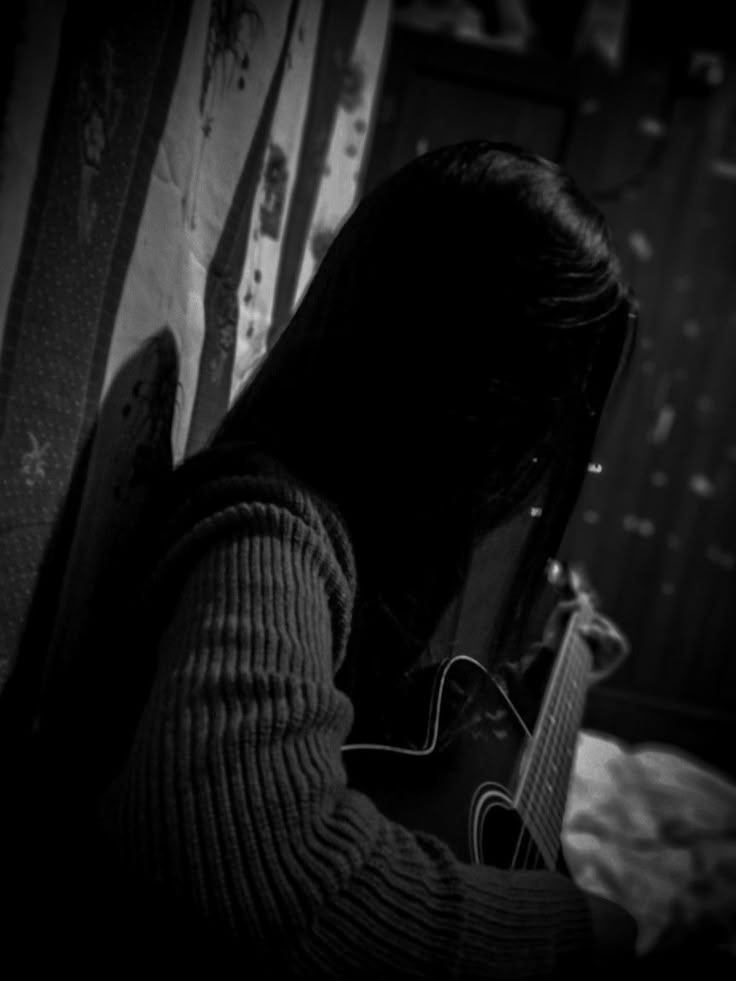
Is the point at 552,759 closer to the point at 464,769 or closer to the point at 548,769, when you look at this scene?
the point at 548,769

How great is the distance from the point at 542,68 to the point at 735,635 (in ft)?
6.85

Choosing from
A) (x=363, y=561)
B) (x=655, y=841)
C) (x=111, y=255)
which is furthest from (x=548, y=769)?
(x=655, y=841)

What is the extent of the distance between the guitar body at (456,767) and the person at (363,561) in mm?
34

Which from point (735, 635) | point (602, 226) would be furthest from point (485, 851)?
point (735, 635)

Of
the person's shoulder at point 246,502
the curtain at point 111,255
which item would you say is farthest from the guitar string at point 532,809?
the curtain at point 111,255

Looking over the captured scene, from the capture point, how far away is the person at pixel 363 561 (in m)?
0.41

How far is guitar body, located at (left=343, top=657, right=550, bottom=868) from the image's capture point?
59cm

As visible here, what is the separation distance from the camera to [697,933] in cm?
126

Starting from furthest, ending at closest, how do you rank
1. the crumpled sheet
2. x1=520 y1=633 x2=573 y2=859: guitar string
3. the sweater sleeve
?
the crumpled sheet
x1=520 y1=633 x2=573 y2=859: guitar string
the sweater sleeve

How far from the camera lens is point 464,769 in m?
0.63

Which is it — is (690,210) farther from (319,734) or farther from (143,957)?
(143,957)

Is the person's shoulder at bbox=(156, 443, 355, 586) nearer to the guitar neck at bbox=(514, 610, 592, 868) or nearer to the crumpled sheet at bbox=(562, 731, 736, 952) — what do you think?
the guitar neck at bbox=(514, 610, 592, 868)

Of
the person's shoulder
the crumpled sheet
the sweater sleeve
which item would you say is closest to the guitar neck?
the sweater sleeve

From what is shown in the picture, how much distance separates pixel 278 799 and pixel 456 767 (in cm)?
27
